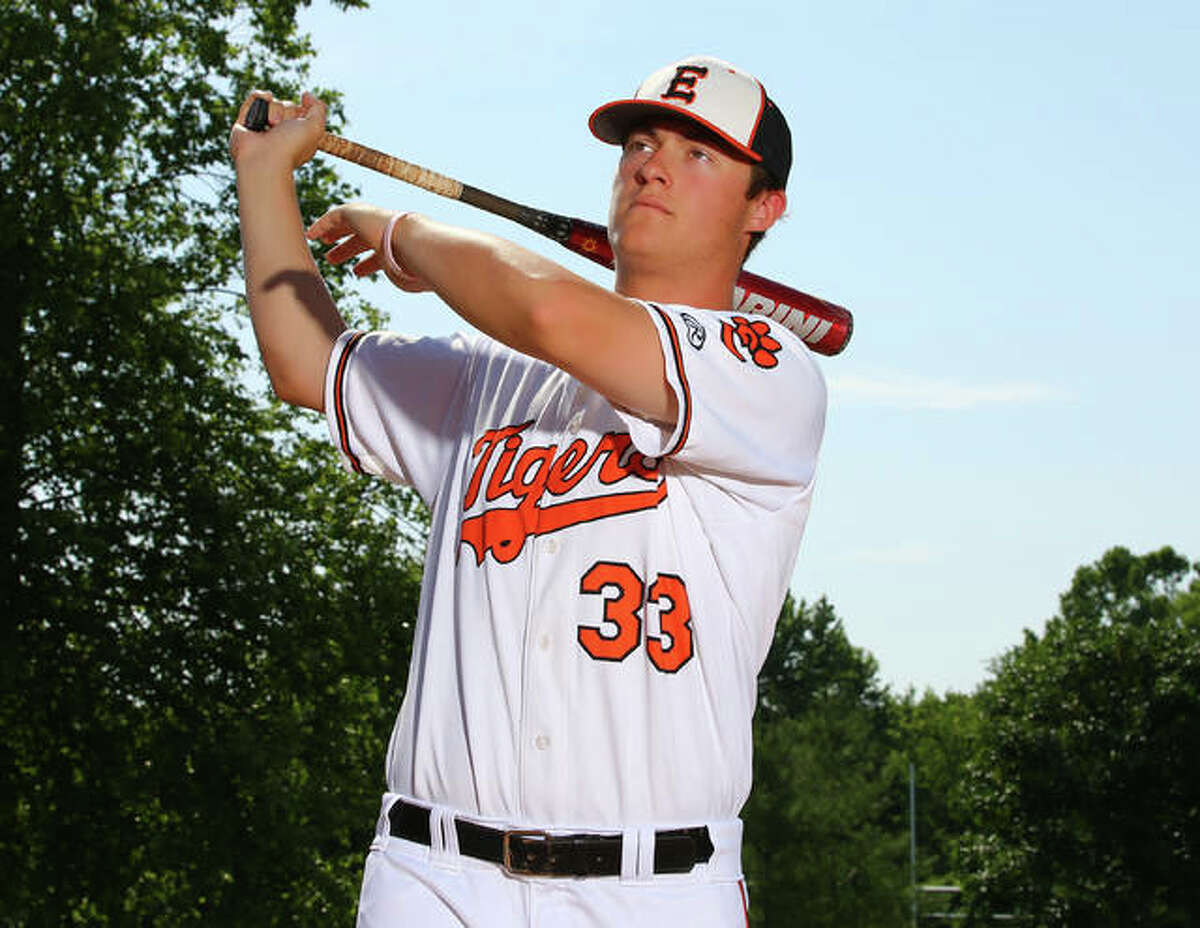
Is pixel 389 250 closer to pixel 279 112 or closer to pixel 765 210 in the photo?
pixel 279 112

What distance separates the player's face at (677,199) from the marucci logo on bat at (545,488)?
437 millimetres

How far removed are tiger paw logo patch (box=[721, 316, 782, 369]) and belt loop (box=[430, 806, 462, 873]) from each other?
105 cm

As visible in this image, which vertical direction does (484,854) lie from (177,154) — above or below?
below

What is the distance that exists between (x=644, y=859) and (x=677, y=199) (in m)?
1.37

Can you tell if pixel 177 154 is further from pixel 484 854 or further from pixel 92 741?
pixel 484 854

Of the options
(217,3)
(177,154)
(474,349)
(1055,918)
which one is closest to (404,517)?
(177,154)

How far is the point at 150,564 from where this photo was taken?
19.0 m

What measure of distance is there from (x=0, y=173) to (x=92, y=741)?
624 cm

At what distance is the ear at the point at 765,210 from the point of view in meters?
3.68

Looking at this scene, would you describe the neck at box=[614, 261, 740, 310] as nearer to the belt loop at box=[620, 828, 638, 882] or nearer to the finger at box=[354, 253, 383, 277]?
the finger at box=[354, 253, 383, 277]

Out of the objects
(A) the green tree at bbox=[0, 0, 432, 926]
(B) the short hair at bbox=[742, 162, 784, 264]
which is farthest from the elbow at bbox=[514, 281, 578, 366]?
(A) the green tree at bbox=[0, 0, 432, 926]

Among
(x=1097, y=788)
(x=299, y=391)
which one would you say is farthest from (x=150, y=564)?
(x=1097, y=788)

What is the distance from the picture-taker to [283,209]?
145 inches

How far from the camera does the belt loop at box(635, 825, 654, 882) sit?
3.12 meters
